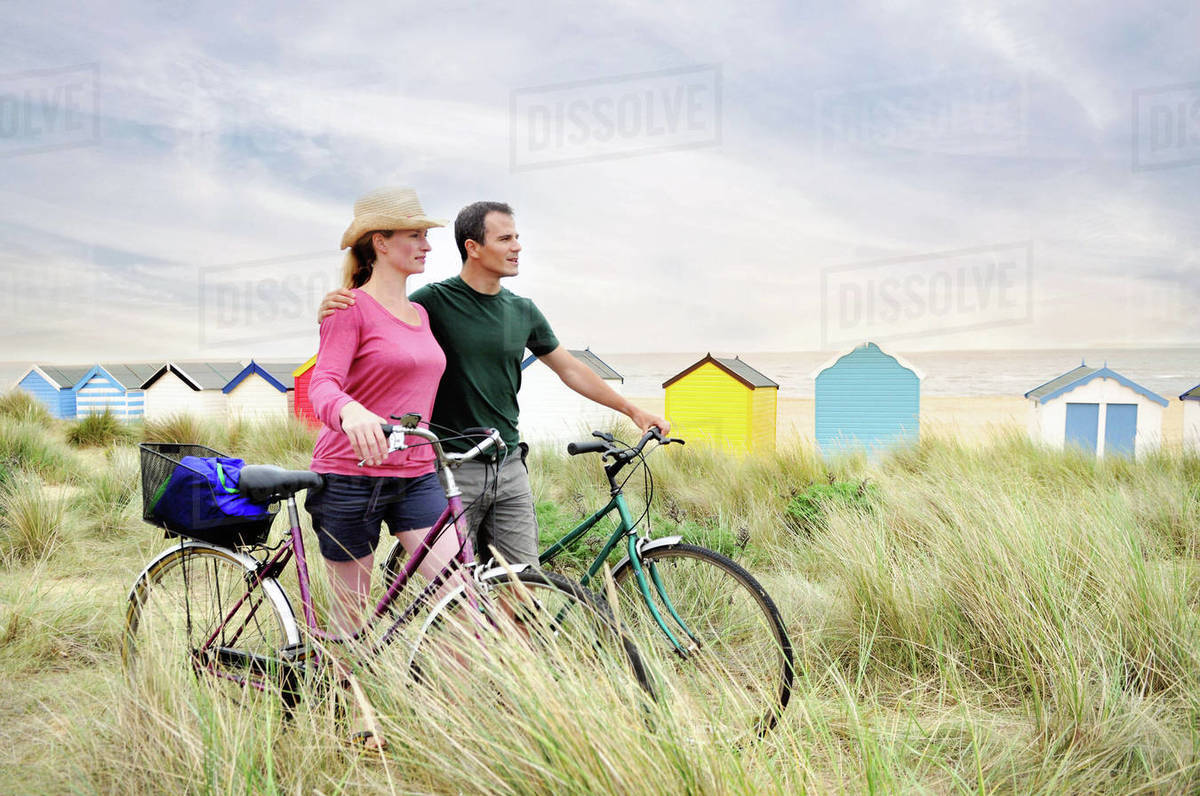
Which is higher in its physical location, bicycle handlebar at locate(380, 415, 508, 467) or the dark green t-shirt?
the dark green t-shirt

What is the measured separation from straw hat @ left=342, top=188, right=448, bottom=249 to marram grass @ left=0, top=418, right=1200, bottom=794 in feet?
4.66

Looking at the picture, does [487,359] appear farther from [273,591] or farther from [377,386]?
[273,591]

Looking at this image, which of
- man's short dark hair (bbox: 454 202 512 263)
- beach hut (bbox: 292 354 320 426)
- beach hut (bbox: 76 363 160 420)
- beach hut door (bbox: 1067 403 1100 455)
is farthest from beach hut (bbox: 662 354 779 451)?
beach hut (bbox: 76 363 160 420)

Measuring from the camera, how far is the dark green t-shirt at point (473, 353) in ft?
10.1

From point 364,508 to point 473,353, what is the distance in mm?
700

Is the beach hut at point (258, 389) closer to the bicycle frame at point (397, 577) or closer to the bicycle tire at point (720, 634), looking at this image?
the bicycle tire at point (720, 634)

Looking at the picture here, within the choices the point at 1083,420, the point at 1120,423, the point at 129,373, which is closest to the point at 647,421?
the point at 1083,420

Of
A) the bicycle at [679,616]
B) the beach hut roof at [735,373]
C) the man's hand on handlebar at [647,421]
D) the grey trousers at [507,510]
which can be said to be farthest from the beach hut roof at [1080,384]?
the grey trousers at [507,510]

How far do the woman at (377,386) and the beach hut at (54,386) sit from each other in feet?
64.0

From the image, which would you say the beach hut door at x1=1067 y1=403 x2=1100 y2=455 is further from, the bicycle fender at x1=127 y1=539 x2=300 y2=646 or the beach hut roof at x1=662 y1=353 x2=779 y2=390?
the bicycle fender at x1=127 y1=539 x2=300 y2=646

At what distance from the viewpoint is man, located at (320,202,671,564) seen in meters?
3.07

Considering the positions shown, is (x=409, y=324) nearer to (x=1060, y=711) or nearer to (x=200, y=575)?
(x=200, y=575)

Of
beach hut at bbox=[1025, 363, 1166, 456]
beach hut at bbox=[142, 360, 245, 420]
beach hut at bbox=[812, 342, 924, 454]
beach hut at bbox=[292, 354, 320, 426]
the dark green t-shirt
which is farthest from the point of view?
beach hut at bbox=[142, 360, 245, 420]

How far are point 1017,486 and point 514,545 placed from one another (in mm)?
3663
